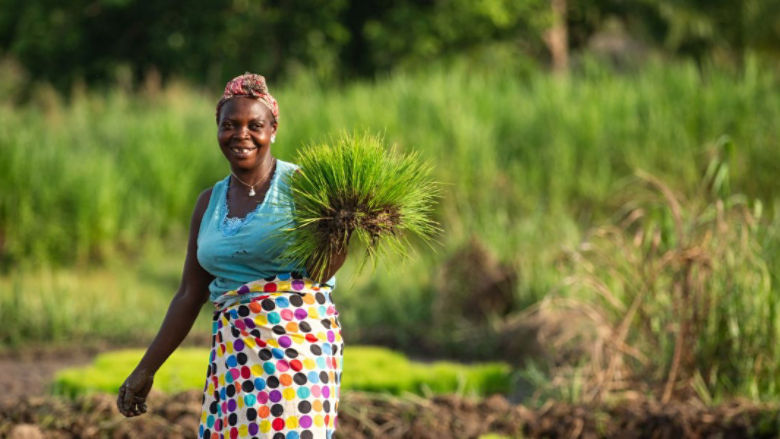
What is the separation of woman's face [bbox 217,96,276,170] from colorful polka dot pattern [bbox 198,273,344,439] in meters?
0.34

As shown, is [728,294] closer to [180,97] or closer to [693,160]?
[693,160]

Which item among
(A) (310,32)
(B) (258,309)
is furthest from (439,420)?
(A) (310,32)

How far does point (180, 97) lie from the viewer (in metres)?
17.0

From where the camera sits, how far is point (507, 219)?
37.0 ft

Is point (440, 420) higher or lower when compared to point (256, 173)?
lower

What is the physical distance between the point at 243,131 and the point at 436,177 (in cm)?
828

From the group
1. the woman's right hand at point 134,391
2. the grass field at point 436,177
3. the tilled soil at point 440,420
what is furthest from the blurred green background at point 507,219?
the woman's right hand at point 134,391

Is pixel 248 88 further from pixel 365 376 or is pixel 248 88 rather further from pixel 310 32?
pixel 310 32

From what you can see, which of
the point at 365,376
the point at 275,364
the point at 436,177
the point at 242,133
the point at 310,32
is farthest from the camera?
the point at 310,32

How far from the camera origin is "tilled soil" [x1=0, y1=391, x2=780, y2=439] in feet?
17.0

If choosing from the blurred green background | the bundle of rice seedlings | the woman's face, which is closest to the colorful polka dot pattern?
the bundle of rice seedlings

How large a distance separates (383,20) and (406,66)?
73.7 inches

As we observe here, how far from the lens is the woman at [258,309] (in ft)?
10.2

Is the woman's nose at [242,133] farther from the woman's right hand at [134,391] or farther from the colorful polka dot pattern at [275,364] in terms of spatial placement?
the woman's right hand at [134,391]
